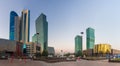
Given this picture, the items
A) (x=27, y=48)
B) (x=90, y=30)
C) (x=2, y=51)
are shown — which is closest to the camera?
(x=2, y=51)

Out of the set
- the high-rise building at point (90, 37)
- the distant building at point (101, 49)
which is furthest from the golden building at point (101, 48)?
the high-rise building at point (90, 37)

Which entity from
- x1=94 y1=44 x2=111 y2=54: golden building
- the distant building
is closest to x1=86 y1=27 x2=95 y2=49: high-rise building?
the distant building

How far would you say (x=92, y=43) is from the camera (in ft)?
650

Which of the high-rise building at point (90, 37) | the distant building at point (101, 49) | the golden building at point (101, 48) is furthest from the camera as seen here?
the high-rise building at point (90, 37)

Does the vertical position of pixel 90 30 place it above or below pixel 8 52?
above

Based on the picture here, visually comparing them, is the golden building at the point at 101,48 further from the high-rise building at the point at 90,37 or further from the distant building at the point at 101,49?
the high-rise building at the point at 90,37

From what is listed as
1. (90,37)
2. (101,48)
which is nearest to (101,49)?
(101,48)

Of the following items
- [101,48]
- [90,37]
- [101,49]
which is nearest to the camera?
[101,49]

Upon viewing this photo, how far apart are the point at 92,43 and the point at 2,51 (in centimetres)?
8684

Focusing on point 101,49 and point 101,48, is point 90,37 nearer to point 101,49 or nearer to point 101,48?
point 101,48

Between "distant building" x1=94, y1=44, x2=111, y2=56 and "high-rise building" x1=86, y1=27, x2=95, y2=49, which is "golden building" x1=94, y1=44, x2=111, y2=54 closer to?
"distant building" x1=94, y1=44, x2=111, y2=56

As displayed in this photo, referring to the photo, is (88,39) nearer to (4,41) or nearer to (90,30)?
(90,30)

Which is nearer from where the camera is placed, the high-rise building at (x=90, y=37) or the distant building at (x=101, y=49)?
the distant building at (x=101, y=49)

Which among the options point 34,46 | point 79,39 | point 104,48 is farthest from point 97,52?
point 34,46
